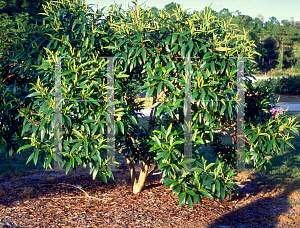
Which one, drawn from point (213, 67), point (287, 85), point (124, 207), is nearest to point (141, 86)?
point (213, 67)

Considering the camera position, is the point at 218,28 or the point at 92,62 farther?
the point at 218,28

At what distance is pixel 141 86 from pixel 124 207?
1.88 meters

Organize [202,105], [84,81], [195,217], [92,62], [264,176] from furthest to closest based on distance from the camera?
[264,176] → [195,217] → [202,105] → [92,62] → [84,81]

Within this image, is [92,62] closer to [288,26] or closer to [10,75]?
[10,75]

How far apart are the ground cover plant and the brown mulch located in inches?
19.8

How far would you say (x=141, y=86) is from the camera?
12.4 ft

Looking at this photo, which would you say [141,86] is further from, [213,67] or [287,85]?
[287,85]

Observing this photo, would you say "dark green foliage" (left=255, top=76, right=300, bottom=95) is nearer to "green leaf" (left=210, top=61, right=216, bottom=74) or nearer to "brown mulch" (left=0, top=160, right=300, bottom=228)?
"brown mulch" (left=0, top=160, right=300, bottom=228)

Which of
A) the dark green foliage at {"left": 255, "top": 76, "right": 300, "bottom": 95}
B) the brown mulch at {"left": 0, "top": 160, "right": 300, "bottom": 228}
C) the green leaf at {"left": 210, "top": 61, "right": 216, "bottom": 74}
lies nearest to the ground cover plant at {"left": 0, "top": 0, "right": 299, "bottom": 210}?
the green leaf at {"left": 210, "top": 61, "right": 216, "bottom": 74}

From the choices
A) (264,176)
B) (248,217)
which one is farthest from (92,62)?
(264,176)

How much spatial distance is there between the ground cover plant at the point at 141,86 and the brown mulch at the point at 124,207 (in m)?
0.50

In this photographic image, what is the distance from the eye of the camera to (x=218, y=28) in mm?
4090

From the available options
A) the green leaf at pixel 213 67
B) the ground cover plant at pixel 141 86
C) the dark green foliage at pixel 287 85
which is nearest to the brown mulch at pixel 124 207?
the ground cover plant at pixel 141 86

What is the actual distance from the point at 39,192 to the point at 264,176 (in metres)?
4.47
